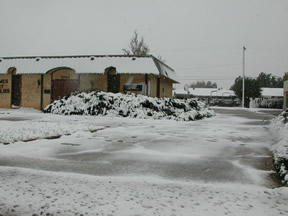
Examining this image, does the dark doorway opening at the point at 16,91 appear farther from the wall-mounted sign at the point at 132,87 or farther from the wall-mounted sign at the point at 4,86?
the wall-mounted sign at the point at 132,87

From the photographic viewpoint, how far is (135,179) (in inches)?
122

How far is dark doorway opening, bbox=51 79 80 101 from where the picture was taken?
65.8 ft

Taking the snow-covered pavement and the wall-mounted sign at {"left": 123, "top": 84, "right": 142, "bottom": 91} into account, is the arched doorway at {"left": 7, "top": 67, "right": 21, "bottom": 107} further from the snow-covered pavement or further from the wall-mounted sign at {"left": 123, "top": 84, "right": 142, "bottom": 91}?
the snow-covered pavement

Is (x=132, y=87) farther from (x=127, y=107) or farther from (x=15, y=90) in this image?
(x=15, y=90)

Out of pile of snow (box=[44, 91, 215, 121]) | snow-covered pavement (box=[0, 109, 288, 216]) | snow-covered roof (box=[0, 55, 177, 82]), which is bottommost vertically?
snow-covered pavement (box=[0, 109, 288, 216])

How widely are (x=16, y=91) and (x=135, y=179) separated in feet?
69.7

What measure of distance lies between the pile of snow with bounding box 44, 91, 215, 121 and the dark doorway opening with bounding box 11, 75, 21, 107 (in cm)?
769

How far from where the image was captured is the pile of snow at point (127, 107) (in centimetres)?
1321

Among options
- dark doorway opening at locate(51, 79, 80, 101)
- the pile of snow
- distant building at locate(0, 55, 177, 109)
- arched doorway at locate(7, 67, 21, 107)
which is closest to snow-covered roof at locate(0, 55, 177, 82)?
distant building at locate(0, 55, 177, 109)

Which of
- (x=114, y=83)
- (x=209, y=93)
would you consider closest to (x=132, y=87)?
(x=114, y=83)

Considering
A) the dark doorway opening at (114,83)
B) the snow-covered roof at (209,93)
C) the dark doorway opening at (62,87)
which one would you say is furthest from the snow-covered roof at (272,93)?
the dark doorway opening at (62,87)

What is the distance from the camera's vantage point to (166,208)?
88.3 inches

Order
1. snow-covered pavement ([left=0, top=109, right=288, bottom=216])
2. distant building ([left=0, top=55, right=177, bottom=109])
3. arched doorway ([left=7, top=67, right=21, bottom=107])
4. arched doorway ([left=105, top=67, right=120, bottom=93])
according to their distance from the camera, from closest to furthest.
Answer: snow-covered pavement ([left=0, top=109, right=288, bottom=216]), distant building ([left=0, top=55, right=177, bottom=109]), arched doorway ([left=105, top=67, right=120, bottom=93]), arched doorway ([left=7, top=67, right=21, bottom=107])

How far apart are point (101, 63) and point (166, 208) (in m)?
18.4
